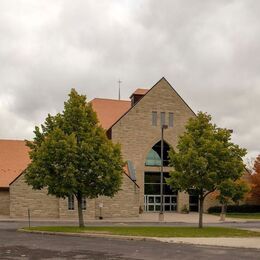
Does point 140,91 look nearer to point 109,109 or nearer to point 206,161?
point 109,109

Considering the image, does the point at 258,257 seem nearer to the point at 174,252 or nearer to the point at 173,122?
the point at 174,252

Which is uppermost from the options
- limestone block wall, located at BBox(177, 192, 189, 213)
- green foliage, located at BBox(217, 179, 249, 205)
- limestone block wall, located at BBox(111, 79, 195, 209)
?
limestone block wall, located at BBox(111, 79, 195, 209)

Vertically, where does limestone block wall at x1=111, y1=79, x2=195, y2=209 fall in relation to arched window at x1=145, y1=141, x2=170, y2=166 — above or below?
above

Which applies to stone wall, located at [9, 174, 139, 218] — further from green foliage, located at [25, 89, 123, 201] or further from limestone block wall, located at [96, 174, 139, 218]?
green foliage, located at [25, 89, 123, 201]

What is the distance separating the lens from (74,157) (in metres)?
28.3

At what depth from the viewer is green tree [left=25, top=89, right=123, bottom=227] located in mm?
28109

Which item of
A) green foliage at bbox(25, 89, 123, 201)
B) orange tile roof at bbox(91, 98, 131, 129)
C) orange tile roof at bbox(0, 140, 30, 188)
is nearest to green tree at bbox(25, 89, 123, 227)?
green foliage at bbox(25, 89, 123, 201)

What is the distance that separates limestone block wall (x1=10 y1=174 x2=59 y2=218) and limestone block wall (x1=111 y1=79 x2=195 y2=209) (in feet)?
39.5

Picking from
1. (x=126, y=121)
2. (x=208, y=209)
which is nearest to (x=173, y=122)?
(x=126, y=121)

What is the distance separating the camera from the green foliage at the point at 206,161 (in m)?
29.4

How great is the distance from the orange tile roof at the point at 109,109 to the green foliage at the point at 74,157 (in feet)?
80.8

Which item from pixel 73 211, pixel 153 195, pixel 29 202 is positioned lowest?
pixel 73 211

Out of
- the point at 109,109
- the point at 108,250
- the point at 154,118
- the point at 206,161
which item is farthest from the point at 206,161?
the point at 109,109

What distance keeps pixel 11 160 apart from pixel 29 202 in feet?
23.5
